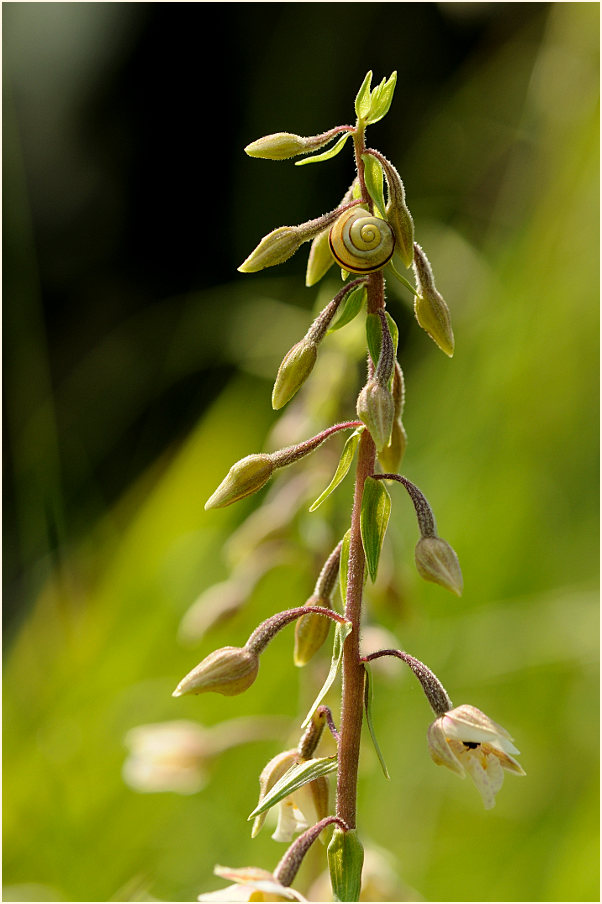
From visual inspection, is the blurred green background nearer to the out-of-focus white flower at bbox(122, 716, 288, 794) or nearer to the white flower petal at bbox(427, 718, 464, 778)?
the out-of-focus white flower at bbox(122, 716, 288, 794)

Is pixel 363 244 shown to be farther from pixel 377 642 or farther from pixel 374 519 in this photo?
pixel 377 642

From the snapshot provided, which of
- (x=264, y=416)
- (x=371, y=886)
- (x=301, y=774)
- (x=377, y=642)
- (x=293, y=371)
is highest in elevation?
(x=264, y=416)

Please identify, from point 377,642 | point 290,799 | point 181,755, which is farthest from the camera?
point 181,755

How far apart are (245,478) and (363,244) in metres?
0.16

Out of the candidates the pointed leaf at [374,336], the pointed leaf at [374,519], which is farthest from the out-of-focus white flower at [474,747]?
the pointed leaf at [374,336]

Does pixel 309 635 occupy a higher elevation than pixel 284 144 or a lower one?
lower

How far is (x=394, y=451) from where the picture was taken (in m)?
0.61

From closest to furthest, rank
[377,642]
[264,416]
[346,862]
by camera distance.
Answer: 1. [346,862]
2. [377,642]
3. [264,416]

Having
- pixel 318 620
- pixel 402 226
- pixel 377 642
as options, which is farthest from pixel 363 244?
pixel 377 642

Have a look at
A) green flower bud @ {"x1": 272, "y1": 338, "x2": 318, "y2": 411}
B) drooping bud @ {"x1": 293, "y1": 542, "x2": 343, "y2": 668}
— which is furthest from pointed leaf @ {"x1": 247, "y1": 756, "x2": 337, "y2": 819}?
green flower bud @ {"x1": 272, "y1": 338, "x2": 318, "y2": 411}

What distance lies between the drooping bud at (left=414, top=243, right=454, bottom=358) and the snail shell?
0.20ft

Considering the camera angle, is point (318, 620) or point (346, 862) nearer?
point (346, 862)

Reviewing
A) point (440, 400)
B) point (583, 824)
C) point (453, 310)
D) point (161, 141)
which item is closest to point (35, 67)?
point (161, 141)

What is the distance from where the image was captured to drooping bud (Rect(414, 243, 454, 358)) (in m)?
0.58
